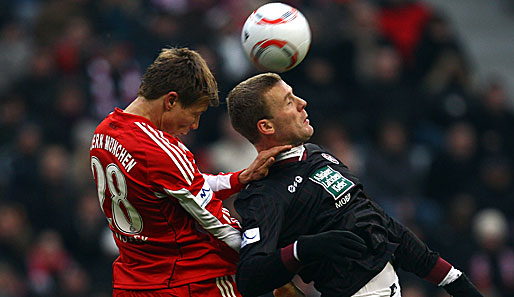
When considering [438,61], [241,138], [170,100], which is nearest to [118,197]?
[170,100]

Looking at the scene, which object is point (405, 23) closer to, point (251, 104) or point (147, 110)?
point (251, 104)

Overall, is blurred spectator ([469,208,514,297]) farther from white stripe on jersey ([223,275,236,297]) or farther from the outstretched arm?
white stripe on jersey ([223,275,236,297])

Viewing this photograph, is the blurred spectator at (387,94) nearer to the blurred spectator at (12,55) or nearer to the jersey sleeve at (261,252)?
the blurred spectator at (12,55)

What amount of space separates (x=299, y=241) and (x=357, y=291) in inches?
18.6

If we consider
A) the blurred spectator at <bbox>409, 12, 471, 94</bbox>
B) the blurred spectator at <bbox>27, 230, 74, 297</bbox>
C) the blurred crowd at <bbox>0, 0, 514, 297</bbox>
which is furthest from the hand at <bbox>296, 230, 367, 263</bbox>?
the blurred spectator at <bbox>409, 12, 471, 94</bbox>

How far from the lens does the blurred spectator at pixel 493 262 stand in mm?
9352

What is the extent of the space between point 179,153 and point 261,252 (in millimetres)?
727

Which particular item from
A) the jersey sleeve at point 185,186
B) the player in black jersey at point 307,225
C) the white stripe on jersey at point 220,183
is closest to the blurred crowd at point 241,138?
the player in black jersey at point 307,225

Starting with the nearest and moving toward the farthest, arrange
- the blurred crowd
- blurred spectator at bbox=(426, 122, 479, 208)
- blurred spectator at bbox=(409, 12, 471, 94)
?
the blurred crowd
blurred spectator at bbox=(426, 122, 479, 208)
blurred spectator at bbox=(409, 12, 471, 94)

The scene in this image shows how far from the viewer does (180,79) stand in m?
4.62

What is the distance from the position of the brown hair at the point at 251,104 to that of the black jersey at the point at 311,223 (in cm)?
29

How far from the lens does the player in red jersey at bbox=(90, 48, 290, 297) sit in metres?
4.43

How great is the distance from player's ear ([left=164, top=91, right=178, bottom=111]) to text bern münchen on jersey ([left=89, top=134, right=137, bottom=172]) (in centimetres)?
36

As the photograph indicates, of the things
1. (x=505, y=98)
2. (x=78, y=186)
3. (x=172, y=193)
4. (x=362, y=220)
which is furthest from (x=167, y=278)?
(x=505, y=98)
